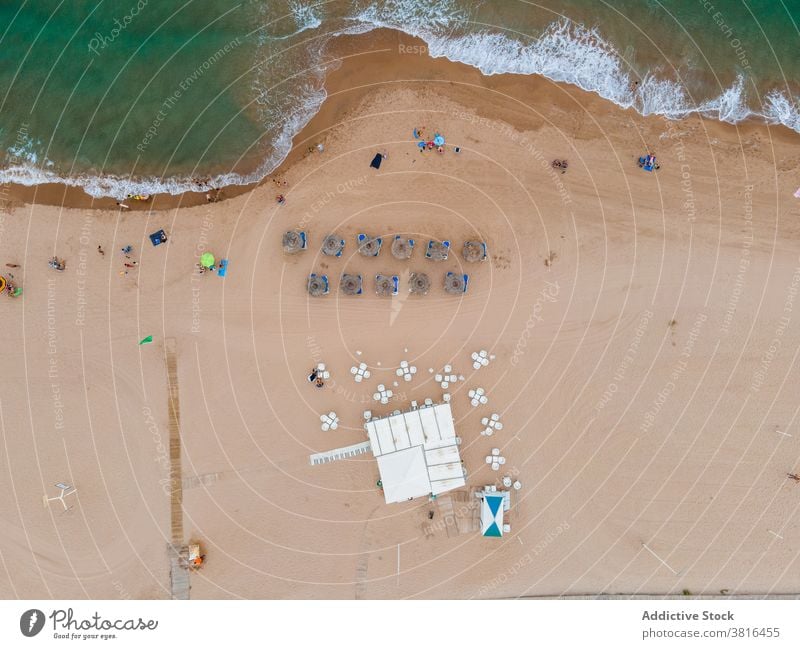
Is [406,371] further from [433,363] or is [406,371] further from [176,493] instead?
[176,493]

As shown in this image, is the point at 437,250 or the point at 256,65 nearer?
the point at 437,250

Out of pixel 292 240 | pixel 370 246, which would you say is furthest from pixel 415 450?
pixel 292 240

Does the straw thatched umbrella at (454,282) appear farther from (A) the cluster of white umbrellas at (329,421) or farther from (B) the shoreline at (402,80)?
(A) the cluster of white umbrellas at (329,421)

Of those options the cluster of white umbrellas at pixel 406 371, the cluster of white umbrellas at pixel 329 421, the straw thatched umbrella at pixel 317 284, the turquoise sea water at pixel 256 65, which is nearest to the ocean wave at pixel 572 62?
the turquoise sea water at pixel 256 65
